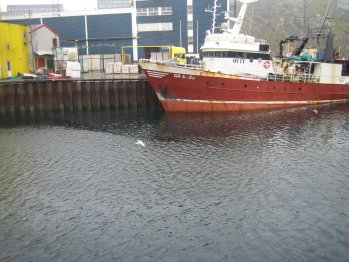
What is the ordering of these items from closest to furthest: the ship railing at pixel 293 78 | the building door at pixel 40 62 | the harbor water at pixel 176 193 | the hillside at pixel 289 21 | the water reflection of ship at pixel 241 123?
the harbor water at pixel 176 193
the water reflection of ship at pixel 241 123
the ship railing at pixel 293 78
the building door at pixel 40 62
the hillside at pixel 289 21

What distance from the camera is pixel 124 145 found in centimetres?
2808

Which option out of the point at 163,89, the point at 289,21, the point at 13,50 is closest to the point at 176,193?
the point at 163,89

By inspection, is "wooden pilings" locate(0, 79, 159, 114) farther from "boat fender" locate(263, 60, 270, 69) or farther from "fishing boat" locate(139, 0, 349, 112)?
"boat fender" locate(263, 60, 270, 69)

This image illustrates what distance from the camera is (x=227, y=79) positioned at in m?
36.9

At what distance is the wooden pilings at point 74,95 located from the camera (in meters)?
41.1

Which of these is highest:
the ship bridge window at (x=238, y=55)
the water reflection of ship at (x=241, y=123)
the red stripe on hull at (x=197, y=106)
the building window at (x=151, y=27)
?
the building window at (x=151, y=27)

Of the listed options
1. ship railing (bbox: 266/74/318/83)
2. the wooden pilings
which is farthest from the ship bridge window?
the wooden pilings

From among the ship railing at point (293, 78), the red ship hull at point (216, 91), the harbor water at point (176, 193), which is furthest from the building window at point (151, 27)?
the harbor water at point (176, 193)

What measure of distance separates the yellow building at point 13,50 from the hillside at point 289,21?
7557 cm

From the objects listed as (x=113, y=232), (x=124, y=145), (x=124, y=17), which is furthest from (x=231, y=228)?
(x=124, y=17)

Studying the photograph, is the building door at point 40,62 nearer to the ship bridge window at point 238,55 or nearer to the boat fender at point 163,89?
the boat fender at point 163,89

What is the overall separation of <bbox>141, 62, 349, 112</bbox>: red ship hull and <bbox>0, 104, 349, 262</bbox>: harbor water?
185 inches

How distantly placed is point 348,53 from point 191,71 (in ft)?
277

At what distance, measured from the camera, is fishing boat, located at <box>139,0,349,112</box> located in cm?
3641
